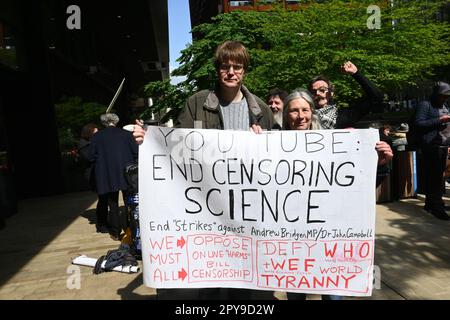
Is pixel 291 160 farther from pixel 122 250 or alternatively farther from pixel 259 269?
pixel 122 250

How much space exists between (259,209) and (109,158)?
373 centimetres

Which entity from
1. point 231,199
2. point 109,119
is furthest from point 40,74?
point 231,199

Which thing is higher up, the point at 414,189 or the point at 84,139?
the point at 84,139

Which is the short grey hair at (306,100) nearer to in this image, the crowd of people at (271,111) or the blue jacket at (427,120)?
the crowd of people at (271,111)

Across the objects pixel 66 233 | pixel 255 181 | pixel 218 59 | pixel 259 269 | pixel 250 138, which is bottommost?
pixel 66 233

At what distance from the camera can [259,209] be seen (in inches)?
97.8

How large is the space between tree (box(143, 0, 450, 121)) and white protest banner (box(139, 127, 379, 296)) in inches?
365

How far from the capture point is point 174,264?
2.54 m

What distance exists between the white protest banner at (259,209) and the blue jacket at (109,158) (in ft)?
11.0

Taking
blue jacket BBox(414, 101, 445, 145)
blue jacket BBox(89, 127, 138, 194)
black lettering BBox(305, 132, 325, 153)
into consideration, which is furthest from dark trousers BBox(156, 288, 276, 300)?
blue jacket BBox(414, 101, 445, 145)
